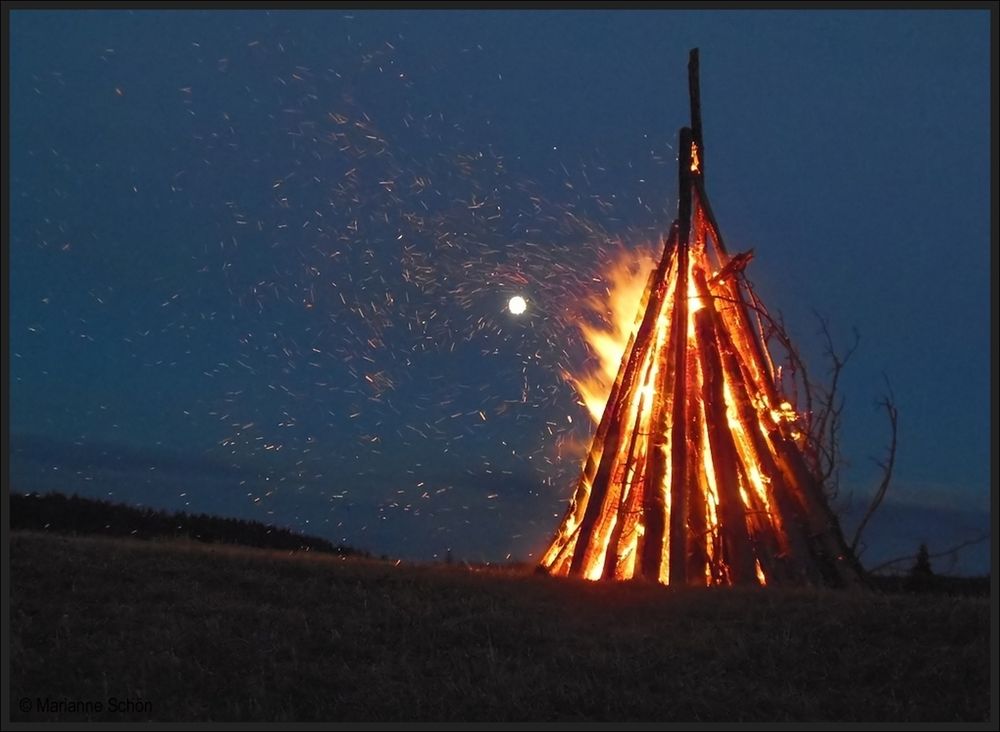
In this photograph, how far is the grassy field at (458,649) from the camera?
8.70 m

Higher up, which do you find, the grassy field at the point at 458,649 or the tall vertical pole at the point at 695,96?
the tall vertical pole at the point at 695,96

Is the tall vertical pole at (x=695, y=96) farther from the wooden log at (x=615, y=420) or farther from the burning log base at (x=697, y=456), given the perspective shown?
the wooden log at (x=615, y=420)

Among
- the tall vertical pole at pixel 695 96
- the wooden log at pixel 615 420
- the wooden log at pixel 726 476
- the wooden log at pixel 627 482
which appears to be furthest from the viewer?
the tall vertical pole at pixel 695 96

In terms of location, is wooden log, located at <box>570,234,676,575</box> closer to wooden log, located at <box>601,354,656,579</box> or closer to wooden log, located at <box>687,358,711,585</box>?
wooden log, located at <box>601,354,656,579</box>

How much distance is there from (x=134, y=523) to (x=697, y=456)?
8962 mm

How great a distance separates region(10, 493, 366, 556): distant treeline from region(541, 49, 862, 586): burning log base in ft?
14.5

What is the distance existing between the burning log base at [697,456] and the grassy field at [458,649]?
1.66 meters

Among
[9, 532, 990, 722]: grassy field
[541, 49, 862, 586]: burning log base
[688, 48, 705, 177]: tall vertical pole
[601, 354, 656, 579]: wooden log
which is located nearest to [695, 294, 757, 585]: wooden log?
[541, 49, 862, 586]: burning log base

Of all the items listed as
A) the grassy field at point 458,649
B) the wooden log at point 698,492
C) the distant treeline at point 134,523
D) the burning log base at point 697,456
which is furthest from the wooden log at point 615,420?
the distant treeline at point 134,523

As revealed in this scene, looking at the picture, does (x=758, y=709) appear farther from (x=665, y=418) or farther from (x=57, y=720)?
(x=665, y=418)

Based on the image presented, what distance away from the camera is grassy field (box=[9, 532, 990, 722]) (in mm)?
8703

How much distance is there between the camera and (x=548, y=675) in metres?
9.26

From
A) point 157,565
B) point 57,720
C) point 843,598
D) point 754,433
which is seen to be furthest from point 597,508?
point 57,720

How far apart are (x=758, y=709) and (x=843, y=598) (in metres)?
3.10
